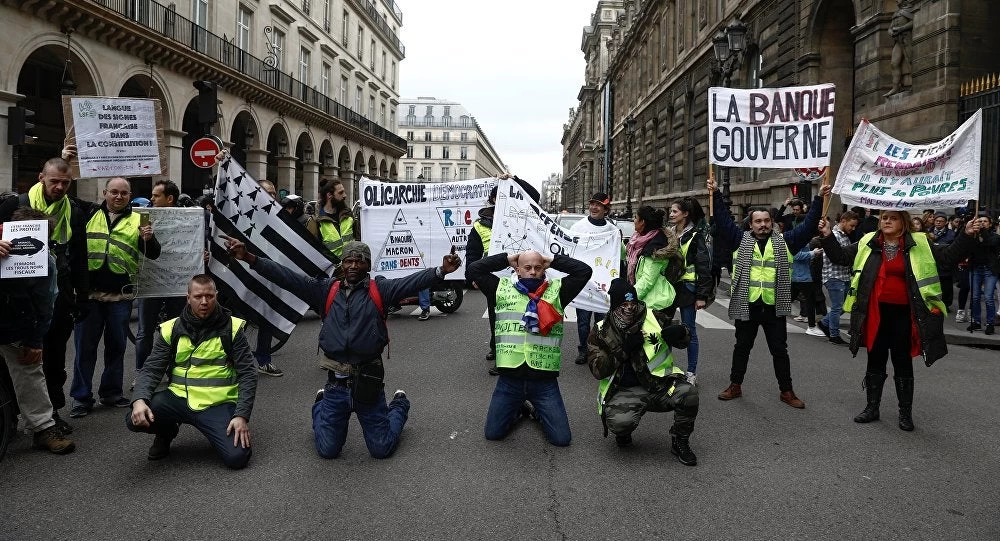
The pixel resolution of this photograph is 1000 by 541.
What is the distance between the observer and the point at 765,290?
609 cm

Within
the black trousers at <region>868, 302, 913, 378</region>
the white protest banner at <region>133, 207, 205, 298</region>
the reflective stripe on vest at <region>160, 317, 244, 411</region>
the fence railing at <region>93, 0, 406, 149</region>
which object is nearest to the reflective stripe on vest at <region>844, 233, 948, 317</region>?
the black trousers at <region>868, 302, 913, 378</region>

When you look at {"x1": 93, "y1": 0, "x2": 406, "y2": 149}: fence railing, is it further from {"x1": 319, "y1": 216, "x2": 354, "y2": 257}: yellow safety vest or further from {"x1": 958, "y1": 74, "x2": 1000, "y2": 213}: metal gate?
{"x1": 958, "y1": 74, "x2": 1000, "y2": 213}: metal gate

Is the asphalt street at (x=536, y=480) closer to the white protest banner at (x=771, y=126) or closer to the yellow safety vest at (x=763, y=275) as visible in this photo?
the yellow safety vest at (x=763, y=275)

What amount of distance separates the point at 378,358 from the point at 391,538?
5.16 ft

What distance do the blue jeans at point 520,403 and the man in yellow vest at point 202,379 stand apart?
1.69m

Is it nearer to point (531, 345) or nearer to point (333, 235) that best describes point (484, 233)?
point (333, 235)

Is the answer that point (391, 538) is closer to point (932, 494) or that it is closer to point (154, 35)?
point (932, 494)

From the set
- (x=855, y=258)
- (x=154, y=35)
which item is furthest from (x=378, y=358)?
(x=154, y=35)

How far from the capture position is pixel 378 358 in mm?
4773

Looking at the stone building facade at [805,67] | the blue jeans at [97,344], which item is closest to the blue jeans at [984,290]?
the stone building facade at [805,67]

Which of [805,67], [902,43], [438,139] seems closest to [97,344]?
[902,43]

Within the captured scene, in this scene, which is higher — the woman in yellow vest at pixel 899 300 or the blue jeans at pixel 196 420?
the woman in yellow vest at pixel 899 300

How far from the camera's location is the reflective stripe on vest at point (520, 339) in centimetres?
506

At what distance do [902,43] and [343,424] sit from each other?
1486 centimetres
